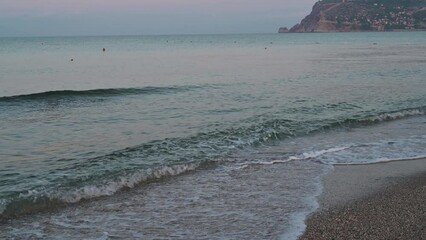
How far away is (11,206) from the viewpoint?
8.77 metres

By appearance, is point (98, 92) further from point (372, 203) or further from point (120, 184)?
point (372, 203)

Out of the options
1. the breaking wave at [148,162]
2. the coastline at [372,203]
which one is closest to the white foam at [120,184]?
the breaking wave at [148,162]

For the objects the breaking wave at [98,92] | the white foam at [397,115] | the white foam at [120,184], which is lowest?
the white foam at [397,115]

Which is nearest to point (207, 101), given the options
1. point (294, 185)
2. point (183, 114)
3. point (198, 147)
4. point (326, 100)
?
point (183, 114)

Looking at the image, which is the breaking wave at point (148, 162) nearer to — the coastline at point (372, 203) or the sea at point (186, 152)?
the sea at point (186, 152)

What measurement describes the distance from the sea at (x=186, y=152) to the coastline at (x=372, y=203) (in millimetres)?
314

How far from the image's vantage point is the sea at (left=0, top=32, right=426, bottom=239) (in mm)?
8039

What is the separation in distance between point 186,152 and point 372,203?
5680 millimetres

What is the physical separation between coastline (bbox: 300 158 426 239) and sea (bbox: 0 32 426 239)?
1.03ft

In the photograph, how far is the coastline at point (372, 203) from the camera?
23.4 feet

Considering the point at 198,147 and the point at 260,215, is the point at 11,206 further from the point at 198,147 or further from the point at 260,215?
the point at 198,147

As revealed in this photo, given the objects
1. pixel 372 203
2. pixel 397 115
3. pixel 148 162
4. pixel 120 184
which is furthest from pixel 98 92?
pixel 372 203

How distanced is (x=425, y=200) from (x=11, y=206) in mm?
7397

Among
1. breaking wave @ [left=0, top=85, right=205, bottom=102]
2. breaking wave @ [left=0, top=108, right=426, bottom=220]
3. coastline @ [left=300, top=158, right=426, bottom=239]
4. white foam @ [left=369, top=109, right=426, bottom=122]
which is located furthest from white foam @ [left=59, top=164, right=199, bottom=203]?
breaking wave @ [left=0, top=85, right=205, bottom=102]
